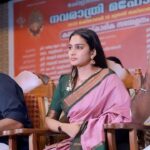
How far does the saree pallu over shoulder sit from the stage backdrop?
0.62m

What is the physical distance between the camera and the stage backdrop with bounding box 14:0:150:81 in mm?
3094

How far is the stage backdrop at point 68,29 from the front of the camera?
309 centimetres

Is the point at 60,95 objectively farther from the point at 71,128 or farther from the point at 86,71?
the point at 71,128

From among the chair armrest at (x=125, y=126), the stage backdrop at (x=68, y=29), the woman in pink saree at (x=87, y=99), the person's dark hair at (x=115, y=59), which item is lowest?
the chair armrest at (x=125, y=126)

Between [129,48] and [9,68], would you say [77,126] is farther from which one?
[9,68]

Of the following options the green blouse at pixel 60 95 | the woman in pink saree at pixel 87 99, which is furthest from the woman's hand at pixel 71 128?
the green blouse at pixel 60 95

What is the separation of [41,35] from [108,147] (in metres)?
1.50

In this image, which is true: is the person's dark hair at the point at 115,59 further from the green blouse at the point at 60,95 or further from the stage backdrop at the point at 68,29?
the green blouse at the point at 60,95

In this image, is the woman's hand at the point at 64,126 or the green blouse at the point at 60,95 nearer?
the woman's hand at the point at 64,126

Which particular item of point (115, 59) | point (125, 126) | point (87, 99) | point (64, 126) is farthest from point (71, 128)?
point (115, 59)

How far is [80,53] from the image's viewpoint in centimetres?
254

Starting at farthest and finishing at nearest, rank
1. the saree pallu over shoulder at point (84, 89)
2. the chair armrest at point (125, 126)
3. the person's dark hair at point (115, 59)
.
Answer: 1. the person's dark hair at point (115, 59)
2. the saree pallu over shoulder at point (84, 89)
3. the chair armrest at point (125, 126)

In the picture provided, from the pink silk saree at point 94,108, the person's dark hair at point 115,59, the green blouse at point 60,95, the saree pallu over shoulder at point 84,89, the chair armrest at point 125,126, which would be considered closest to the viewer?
the chair armrest at point 125,126

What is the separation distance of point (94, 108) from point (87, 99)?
63 millimetres
